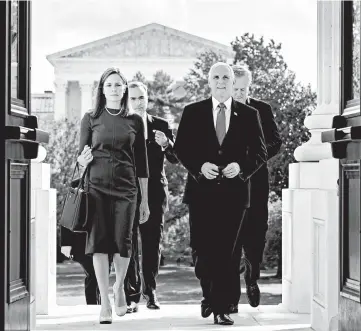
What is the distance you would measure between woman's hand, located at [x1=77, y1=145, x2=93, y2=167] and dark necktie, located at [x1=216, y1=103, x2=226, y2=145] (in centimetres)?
109

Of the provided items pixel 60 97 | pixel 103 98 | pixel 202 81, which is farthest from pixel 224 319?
pixel 60 97

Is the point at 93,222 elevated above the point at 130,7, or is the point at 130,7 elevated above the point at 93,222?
the point at 130,7

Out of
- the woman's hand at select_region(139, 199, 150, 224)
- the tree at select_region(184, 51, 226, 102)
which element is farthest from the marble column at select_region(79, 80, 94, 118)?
the woman's hand at select_region(139, 199, 150, 224)

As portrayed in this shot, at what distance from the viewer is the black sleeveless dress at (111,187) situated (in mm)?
8992

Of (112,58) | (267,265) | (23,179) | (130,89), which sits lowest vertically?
(267,265)

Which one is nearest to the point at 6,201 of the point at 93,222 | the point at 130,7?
the point at 93,222

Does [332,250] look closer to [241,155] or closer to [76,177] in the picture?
[241,155]

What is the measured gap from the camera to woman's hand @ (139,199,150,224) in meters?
9.43

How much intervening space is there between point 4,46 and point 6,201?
92 cm

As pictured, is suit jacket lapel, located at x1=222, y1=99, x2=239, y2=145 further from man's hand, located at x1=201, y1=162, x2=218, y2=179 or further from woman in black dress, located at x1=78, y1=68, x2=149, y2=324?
woman in black dress, located at x1=78, y1=68, x2=149, y2=324

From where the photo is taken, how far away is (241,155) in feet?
30.2

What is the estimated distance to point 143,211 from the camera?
31.0 feet

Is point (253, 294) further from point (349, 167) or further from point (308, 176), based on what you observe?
point (349, 167)

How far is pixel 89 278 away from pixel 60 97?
50874 millimetres
